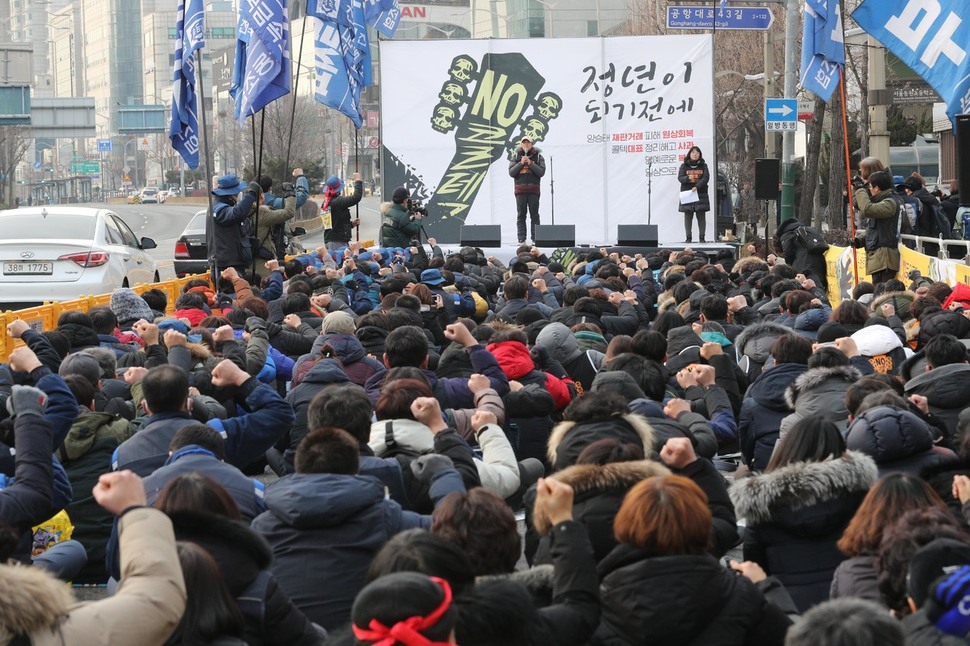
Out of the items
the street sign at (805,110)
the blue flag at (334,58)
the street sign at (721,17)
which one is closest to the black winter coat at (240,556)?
the blue flag at (334,58)

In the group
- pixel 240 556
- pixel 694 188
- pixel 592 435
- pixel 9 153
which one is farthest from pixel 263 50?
pixel 9 153

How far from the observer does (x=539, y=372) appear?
9039 mm

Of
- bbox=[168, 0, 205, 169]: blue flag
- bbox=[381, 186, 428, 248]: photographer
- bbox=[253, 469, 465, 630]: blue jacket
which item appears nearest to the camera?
bbox=[253, 469, 465, 630]: blue jacket

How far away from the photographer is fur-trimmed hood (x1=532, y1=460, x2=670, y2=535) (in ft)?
16.7

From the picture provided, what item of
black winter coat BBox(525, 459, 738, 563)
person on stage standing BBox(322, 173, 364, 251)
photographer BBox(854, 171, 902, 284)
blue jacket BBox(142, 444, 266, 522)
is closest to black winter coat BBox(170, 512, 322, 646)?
black winter coat BBox(525, 459, 738, 563)

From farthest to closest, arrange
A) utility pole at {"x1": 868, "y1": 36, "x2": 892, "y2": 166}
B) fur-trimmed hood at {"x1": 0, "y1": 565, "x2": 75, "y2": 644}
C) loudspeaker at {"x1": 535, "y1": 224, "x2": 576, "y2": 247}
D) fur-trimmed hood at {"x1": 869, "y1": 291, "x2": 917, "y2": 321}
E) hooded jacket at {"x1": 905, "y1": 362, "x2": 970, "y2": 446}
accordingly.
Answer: loudspeaker at {"x1": 535, "y1": 224, "x2": 576, "y2": 247}, utility pole at {"x1": 868, "y1": 36, "x2": 892, "y2": 166}, fur-trimmed hood at {"x1": 869, "y1": 291, "x2": 917, "y2": 321}, hooded jacket at {"x1": 905, "y1": 362, "x2": 970, "y2": 446}, fur-trimmed hood at {"x1": 0, "y1": 565, "x2": 75, "y2": 644}

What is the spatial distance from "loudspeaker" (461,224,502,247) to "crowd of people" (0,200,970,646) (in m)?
16.5

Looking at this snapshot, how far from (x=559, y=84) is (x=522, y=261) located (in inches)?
532

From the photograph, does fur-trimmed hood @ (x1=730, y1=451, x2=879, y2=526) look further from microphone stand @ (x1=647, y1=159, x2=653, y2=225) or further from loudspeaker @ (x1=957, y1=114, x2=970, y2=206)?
microphone stand @ (x1=647, y1=159, x2=653, y2=225)

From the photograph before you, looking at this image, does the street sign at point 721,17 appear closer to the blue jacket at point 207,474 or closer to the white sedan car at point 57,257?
the white sedan car at point 57,257

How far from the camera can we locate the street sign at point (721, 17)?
91.9ft

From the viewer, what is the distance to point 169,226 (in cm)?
7612

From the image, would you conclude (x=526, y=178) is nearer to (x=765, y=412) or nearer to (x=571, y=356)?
(x=571, y=356)

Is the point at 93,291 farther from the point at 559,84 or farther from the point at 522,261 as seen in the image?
the point at 559,84
